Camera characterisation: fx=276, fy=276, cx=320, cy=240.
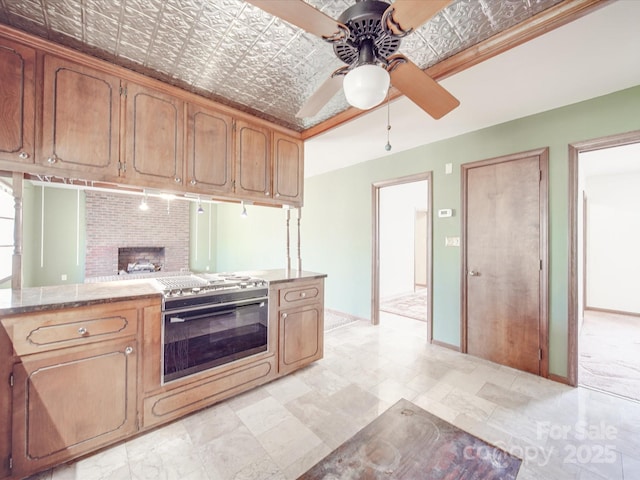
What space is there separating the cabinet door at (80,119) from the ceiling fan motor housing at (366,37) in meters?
1.67

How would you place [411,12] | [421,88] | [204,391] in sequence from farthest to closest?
[204,391] < [421,88] < [411,12]

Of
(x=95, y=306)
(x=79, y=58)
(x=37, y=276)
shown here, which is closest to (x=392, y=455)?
(x=95, y=306)

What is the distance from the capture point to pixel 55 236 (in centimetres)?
575

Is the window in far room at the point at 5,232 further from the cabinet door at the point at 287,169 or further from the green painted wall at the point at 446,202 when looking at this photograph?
the green painted wall at the point at 446,202

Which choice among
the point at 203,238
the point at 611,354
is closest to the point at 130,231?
the point at 203,238

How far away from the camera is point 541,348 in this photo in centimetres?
267

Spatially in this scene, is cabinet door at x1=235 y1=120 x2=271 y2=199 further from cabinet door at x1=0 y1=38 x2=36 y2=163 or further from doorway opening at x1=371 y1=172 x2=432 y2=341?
doorway opening at x1=371 y1=172 x2=432 y2=341

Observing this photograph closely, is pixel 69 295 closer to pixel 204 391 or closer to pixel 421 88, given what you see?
pixel 204 391

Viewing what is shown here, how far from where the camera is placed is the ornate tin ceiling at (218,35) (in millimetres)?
1514

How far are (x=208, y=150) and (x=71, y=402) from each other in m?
1.96

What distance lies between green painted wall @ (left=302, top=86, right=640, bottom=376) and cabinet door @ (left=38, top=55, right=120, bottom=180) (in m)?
3.18

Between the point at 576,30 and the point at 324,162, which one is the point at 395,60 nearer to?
the point at 576,30

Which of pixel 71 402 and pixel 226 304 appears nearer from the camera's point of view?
pixel 71 402

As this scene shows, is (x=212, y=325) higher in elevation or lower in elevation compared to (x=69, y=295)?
lower
